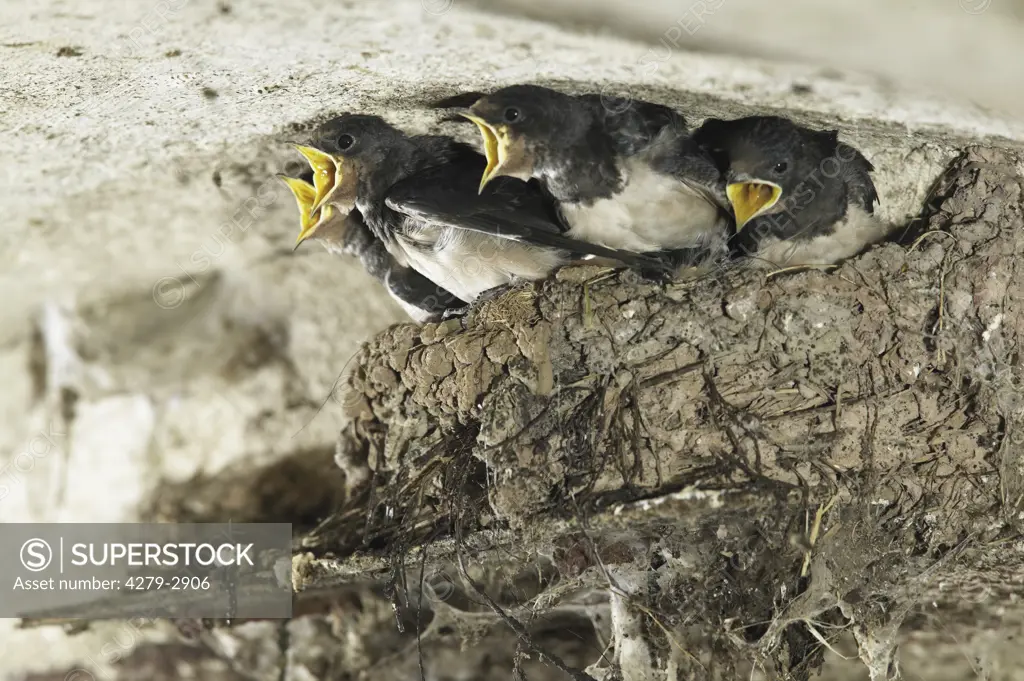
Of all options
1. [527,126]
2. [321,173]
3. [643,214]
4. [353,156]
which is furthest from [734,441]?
[321,173]

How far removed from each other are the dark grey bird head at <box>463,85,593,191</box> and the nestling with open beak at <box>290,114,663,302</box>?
0.41ft

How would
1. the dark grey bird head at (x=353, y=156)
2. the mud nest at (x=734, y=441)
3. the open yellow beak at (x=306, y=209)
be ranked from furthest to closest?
the open yellow beak at (x=306, y=209)
the dark grey bird head at (x=353, y=156)
the mud nest at (x=734, y=441)

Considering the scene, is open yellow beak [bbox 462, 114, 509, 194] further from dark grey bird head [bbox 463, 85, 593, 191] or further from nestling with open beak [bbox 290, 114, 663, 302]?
nestling with open beak [bbox 290, 114, 663, 302]

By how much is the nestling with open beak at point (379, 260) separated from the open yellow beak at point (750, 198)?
84cm

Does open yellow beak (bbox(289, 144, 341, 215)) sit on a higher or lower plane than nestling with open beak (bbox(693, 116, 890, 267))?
lower

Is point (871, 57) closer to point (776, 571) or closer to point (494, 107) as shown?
point (494, 107)

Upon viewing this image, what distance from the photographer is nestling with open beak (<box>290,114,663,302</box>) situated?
2545mm

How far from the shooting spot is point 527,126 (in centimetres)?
236

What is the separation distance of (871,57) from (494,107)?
2.75ft

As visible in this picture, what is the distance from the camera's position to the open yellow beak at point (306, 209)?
280 centimetres

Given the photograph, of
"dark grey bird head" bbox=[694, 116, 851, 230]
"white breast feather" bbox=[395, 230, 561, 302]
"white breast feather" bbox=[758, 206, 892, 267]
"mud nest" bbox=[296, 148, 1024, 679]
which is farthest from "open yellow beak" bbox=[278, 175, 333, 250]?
"white breast feather" bbox=[758, 206, 892, 267]

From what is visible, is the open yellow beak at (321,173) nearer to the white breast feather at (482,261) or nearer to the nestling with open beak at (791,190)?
the white breast feather at (482,261)

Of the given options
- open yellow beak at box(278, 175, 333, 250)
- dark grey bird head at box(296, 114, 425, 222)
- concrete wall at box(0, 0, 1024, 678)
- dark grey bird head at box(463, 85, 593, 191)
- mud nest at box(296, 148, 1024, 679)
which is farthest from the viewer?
open yellow beak at box(278, 175, 333, 250)

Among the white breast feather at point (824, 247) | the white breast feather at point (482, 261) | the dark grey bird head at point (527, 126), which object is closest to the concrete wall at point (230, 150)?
the dark grey bird head at point (527, 126)
